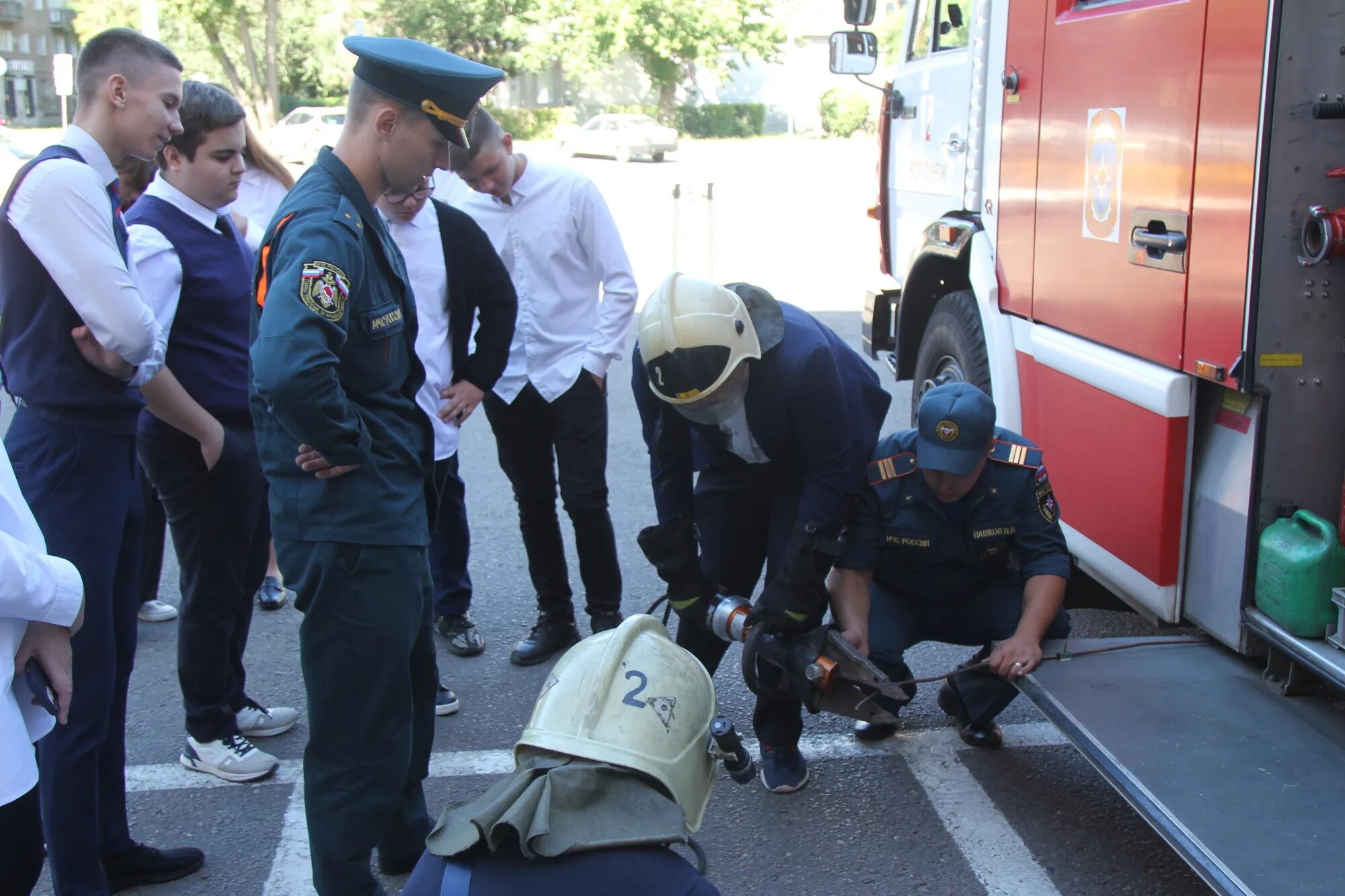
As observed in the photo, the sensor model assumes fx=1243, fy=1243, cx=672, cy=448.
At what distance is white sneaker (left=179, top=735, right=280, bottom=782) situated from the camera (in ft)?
11.5

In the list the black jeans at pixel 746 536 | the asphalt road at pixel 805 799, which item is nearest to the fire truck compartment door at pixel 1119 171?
the black jeans at pixel 746 536

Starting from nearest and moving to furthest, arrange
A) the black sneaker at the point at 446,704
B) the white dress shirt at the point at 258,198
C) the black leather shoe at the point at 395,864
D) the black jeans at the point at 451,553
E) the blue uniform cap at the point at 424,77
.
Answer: the blue uniform cap at the point at 424,77
the black leather shoe at the point at 395,864
the black sneaker at the point at 446,704
the black jeans at the point at 451,553
the white dress shirt at the point at 258,198

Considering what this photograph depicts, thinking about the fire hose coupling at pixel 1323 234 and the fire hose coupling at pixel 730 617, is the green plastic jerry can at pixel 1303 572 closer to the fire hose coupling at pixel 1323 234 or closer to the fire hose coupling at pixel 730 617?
the fire hose coupling at pixel 1323 234

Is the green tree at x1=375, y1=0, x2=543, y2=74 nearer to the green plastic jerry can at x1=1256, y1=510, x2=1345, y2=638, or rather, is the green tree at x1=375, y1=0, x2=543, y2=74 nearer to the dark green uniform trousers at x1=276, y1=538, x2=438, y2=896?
the green plastic jerry can at x1=1256, y1=510, x2=1345, y2=638

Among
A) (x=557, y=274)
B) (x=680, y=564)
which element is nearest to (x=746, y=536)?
(x=680, y=564)

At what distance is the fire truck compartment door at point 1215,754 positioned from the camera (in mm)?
2426

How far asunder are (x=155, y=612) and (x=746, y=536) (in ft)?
8.31

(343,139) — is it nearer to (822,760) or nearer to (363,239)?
(363,239)

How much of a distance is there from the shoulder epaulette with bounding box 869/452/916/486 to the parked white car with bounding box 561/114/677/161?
3263 centimetres

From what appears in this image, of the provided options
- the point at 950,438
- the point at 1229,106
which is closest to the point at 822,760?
the point at 950,438

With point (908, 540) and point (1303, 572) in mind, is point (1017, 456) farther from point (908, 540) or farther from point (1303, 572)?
point (1303, 572)

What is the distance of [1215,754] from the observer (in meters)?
2.81

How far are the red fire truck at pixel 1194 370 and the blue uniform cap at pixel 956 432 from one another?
1.50ft

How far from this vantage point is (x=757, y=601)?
3.13m
